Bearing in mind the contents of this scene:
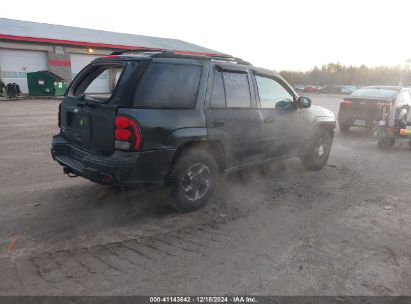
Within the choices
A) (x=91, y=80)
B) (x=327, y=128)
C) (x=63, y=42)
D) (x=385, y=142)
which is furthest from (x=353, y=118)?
(x=63, y=42)

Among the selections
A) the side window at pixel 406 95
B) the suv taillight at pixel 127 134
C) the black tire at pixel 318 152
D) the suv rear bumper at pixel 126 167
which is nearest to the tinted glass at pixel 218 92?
the suv rear bumper at pixel 126 167

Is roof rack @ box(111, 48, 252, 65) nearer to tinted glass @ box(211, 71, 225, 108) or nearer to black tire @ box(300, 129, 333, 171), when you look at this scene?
tinted glass @ box(211, 71, 225, 108)

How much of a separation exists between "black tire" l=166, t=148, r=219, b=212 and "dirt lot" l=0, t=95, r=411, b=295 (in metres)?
0.19

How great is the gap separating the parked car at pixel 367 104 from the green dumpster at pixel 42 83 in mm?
19417

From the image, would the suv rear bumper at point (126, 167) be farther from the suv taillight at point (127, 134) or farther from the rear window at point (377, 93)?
the rear window at point (377, 93)

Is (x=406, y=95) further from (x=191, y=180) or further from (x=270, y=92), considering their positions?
(x=191, y=180)

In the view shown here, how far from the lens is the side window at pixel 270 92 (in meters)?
5.05

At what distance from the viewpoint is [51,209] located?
432 centimetres

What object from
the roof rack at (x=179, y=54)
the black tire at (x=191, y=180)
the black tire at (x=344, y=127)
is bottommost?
the black tire at (x=344, y=127)

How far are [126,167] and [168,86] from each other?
3.45ft

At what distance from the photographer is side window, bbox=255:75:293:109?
5.05m

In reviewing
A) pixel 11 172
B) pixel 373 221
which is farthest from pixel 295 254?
pixel 11 172

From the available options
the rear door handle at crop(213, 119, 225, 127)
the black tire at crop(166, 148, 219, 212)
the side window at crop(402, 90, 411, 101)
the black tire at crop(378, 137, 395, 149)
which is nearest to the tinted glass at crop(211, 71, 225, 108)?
the rear door handle at crop(213, 119, 225, 127)

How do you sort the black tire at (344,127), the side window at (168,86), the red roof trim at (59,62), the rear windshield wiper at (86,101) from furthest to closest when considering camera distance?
the red roof trim at (59,62)
the black tire at (344,127)
the rear windshield wiper at (86,101)
the side window at (168,86)
